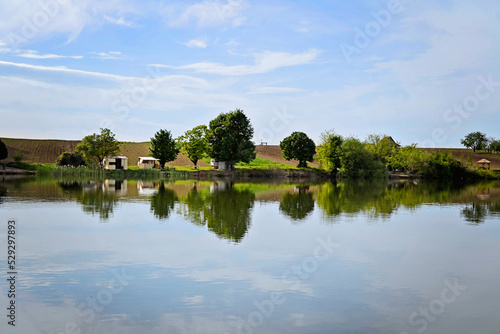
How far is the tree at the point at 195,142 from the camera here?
328ft

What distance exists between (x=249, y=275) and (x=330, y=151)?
8642 centimetres

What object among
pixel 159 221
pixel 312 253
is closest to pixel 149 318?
pixel 312 253

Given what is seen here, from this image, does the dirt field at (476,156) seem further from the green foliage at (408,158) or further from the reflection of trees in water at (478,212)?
the reflection of trees in water at (478,212)

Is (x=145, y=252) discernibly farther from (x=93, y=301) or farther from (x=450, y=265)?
(x=450, y=265)

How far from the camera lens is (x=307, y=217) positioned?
25.6 meters

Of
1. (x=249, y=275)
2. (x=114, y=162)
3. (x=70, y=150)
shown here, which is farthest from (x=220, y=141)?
(x=249, y=275)

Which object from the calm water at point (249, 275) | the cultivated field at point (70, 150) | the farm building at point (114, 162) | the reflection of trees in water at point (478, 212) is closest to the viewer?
the calm water at point (249, 275)

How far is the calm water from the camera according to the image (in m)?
9.33

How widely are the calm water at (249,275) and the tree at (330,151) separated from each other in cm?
7297

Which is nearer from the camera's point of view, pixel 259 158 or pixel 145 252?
pixel 145 252

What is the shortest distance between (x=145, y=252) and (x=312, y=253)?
18.5ft

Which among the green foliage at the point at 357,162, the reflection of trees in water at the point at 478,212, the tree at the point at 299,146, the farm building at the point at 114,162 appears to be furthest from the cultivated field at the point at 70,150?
the reflection of trees in water at the point at 478,212

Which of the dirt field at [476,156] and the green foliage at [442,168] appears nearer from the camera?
the green foliage at [442,168]

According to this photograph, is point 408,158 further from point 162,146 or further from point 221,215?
point 221,215
